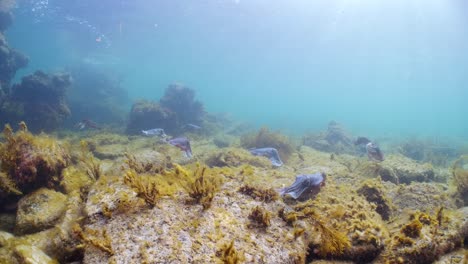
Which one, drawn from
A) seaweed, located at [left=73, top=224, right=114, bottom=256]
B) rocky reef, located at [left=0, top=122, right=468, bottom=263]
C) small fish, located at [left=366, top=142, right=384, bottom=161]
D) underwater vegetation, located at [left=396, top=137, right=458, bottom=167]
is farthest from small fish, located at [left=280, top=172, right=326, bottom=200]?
underwater vegetation, located at [left=396, top=137, right=458, bottom=167]

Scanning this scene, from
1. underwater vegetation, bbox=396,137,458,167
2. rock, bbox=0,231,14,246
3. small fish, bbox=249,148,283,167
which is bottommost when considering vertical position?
underwater vegetation, bbox=396,137,458,167

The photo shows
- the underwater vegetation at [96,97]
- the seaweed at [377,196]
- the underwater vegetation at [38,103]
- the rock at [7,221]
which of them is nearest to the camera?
the rock at [7,221]

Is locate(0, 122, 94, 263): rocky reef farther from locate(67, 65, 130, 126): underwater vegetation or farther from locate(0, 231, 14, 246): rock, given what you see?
locate(67, 65, 130, 126): underwater vegetation

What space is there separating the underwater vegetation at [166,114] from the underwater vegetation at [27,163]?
11723 mm

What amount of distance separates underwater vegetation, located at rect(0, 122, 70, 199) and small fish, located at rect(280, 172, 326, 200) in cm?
354

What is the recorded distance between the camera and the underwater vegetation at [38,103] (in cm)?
1437

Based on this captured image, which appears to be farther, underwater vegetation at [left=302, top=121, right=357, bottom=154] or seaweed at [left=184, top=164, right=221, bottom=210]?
underwater vegetation at [left=302, top=121, right=357, bottom=154]

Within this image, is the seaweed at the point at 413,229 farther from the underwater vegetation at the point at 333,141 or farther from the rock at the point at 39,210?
the underwater vegetation at the point at 333,141

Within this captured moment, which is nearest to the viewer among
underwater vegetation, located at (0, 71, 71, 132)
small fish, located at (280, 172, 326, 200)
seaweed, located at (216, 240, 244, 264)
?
seaweed, located at (216, 240, 244, 264)

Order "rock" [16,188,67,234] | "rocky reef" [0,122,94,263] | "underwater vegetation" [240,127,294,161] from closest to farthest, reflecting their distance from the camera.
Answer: "rocky reef" [0,122,94,263], "rock" [16,188,67,234], "underwater vegetation" [240,127,294,161]

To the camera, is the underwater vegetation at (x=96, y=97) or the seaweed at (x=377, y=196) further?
the underwater vegetation at (x=96, y=97)

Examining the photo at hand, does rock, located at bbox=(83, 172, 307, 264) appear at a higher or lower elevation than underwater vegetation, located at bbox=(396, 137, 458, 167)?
higher

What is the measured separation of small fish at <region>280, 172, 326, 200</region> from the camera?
12.0 ft

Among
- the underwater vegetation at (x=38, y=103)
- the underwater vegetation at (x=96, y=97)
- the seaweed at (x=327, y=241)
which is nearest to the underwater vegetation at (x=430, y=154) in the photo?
the seaweed at (x=327, y=241)
